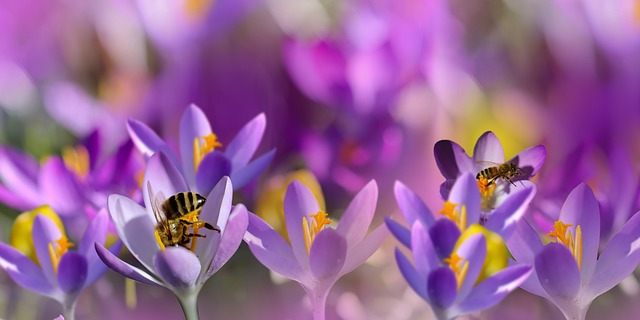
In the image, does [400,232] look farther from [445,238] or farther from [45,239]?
[45,239]

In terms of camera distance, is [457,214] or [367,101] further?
[367,101]

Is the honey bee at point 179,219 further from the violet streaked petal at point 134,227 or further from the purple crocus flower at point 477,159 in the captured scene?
the purple crocus flower at point 477,159

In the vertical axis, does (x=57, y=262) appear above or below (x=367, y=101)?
below

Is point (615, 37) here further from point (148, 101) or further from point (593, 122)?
point (148, 101)

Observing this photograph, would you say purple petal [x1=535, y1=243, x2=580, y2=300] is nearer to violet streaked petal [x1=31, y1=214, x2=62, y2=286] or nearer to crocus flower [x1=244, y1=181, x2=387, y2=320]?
crocus flower [x1=244, y1=181, x2=387, y2=320]

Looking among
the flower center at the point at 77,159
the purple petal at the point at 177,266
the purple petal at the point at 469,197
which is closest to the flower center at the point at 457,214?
the purple petal at the point at 469,197

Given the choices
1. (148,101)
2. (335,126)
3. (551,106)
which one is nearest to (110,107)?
(148,101)

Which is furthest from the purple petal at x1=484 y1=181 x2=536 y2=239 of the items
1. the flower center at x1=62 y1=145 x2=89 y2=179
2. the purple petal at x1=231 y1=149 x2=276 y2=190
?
A: the flower center at x1=62 y1=145 x2=89 y2=179

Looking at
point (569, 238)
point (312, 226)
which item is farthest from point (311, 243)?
point (569, 238)
